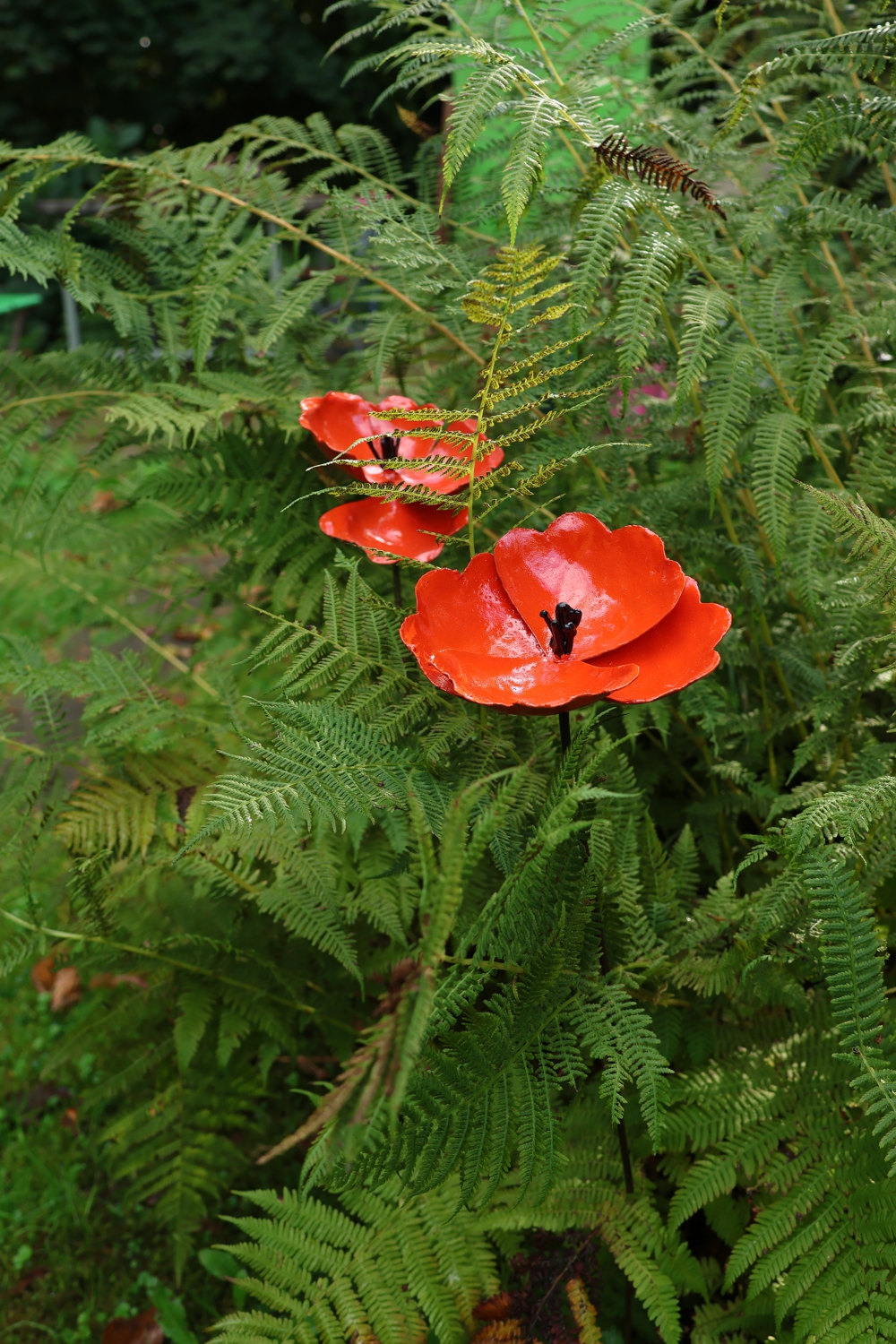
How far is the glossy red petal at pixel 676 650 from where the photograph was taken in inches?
38.9

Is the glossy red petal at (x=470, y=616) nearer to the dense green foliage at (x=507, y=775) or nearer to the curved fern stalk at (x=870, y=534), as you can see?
the dense green foliage at (x=507, y=775)

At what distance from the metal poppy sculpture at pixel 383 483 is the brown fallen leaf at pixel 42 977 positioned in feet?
5.21

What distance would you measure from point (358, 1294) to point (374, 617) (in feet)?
2.91

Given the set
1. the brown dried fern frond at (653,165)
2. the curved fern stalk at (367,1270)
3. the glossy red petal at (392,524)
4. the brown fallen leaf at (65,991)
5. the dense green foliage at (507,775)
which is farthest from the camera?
the brown fallen leaf at (65,991)

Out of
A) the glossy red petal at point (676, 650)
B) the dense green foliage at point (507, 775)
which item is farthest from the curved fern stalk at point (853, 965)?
the glossy red petal at point (676, 650)

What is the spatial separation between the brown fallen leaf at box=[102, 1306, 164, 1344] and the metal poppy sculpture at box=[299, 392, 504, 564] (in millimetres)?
1344

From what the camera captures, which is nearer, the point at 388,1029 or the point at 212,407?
the point at 388,1029

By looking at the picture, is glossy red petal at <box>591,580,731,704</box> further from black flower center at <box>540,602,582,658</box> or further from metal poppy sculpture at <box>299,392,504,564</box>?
metal poppy sculpture at <box>299,392,504,564</box>

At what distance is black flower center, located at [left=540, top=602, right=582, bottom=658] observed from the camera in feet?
3.44

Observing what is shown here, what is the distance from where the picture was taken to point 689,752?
1.83 m

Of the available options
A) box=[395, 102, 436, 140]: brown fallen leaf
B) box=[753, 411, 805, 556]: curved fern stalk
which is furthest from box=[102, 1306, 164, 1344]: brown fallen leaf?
box=[395, 102, 436, 140]: brown fallen leaf

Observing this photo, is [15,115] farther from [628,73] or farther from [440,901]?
[440,901]

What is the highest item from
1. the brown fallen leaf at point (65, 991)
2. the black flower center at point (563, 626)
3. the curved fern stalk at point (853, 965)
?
the black flower center at point (563, 626)

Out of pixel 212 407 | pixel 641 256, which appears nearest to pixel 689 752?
pixel 641 256
